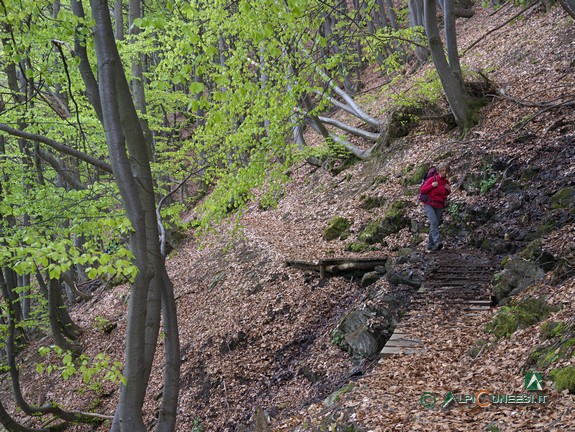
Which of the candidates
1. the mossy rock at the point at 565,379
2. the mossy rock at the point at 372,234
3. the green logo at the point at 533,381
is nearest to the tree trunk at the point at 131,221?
the green logo at the point at 533,381

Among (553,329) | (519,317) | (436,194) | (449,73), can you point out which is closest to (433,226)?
(436,194)

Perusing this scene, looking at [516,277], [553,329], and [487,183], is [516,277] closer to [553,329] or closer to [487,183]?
[553,329]

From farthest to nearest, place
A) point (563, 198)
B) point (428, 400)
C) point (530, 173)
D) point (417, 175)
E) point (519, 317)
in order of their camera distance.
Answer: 1. point (417, 175)
2. point (530, 173)
3. point (563, 198)
4. point (519, 317)
5. point (428, 400)

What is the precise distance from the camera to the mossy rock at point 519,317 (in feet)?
19.0

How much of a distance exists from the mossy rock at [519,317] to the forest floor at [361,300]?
13cm

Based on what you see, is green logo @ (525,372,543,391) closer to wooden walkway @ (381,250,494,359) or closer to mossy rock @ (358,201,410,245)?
wooden walkway @ (381,250,494,359)

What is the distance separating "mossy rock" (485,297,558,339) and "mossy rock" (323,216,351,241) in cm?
624

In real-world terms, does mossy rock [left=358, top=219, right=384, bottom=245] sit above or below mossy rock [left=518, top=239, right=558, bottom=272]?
above

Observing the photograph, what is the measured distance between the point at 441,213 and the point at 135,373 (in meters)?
7.06

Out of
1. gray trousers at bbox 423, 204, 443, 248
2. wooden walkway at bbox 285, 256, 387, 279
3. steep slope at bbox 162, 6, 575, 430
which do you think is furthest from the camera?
wooden walkway at bbox 285, 256, 387, 279

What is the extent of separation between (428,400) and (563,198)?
488 cm

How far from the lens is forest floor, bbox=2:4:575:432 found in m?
5.32

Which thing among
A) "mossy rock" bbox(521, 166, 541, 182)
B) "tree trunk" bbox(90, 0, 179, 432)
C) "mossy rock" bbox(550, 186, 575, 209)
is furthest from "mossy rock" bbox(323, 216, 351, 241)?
"tree trunk" bbox(90, 0, 179, 432)

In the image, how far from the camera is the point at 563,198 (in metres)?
8.02
